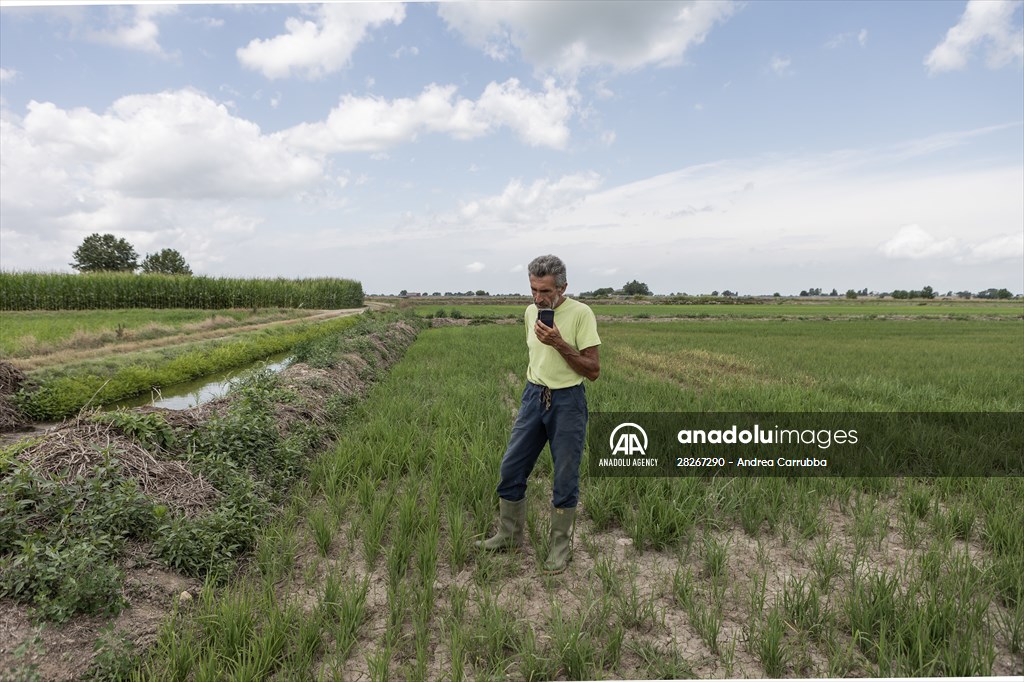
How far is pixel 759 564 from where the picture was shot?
3.02m

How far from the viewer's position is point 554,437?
9.19 ft

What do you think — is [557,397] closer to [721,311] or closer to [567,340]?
[567,340]

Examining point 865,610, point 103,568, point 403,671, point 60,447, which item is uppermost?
point 60,447

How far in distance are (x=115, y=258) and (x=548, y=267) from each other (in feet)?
237

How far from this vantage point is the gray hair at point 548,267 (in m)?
2.69

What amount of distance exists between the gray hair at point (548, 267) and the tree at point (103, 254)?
69.9 metres

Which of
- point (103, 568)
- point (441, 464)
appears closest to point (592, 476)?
point (441, 464)

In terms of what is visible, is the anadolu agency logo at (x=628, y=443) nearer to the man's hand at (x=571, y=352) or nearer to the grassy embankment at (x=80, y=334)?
→ the man's hand at (x=571, y=352)

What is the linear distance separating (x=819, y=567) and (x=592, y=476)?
1.78 metres

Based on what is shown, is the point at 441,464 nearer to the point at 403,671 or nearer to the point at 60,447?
the point at 403,671

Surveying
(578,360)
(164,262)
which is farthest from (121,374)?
(164,262)

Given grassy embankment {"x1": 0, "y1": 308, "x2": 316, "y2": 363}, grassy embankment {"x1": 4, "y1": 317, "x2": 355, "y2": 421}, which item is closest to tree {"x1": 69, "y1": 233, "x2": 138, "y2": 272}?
grassy embankment {"x1": 0, "y1": 308, "x2": 316, "y2": 363}

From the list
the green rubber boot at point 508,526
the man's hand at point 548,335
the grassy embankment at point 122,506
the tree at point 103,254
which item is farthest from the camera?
the tree at point 103,254

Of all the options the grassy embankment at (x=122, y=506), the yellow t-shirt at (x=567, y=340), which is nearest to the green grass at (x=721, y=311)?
the grassy embankment at (x=122, y=506)
